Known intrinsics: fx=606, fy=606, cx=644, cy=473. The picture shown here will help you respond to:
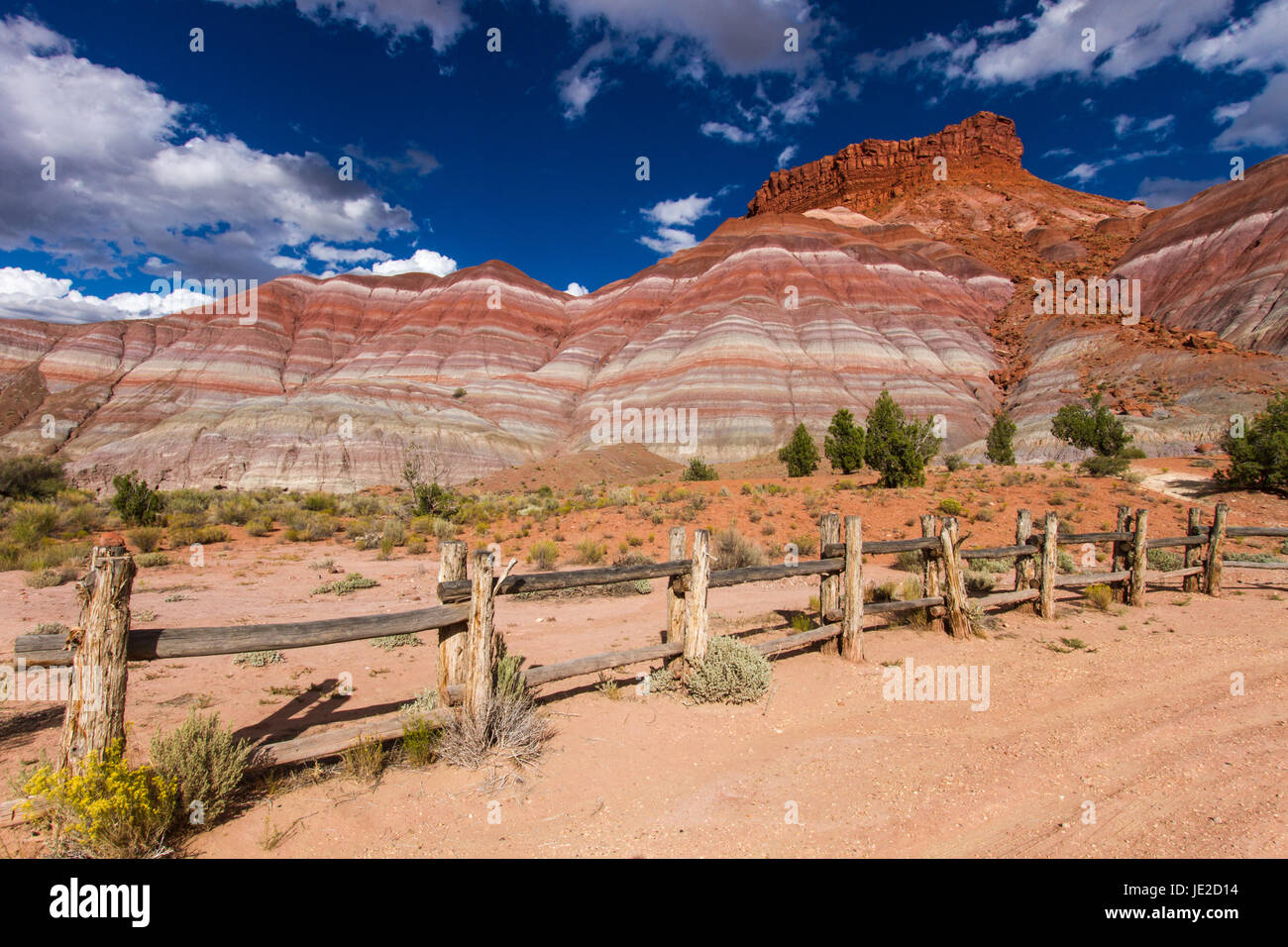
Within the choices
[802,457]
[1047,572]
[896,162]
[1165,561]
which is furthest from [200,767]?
[896,162]

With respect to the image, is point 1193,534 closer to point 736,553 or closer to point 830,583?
point 736,553

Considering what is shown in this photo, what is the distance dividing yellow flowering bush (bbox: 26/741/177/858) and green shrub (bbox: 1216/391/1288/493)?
86.6 feet

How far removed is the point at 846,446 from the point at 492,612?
2911cm

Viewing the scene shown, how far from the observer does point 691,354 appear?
182ft

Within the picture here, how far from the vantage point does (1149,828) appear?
3643 millimetres

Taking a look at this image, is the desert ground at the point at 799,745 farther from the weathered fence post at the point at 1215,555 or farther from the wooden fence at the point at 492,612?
the weathered fence post at the point at 1215,555

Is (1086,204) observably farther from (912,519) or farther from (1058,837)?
(1058,837)

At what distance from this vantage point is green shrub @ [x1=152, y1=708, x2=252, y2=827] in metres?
3.51

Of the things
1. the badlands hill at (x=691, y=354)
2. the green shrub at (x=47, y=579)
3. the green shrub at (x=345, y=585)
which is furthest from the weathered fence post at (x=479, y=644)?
the badlands hill at (x=691, y=354)

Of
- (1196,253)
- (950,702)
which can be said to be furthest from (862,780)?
(1196,253)

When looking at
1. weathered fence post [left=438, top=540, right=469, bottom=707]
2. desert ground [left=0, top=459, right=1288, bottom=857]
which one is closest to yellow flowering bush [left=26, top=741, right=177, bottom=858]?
desert ground [left=0, top=459, right=1288, bottom=857]

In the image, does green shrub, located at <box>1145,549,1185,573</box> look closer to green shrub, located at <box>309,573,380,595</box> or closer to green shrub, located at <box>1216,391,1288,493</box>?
green shrub, located at <box>1216,391,1288,493</box>

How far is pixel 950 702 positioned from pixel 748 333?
2099 inches

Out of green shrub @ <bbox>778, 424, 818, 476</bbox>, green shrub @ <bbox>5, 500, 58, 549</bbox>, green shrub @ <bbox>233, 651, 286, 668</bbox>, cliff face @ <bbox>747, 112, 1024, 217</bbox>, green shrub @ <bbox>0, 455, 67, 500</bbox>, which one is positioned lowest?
green shrub @ <bbox>233, 651, 286, 668</bbox>
